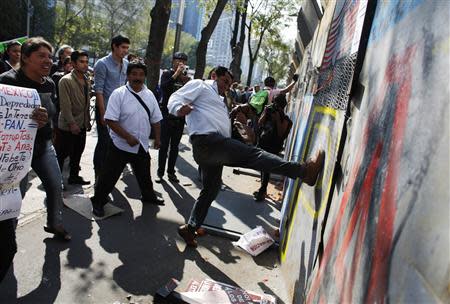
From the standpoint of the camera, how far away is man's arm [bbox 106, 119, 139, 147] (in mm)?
4586

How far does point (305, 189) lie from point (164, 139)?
3.45 meters

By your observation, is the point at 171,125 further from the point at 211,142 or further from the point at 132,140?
the point at 211,142

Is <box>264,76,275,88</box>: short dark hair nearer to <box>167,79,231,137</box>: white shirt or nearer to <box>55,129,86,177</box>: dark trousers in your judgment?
<box>55,129,86,177</box>: dark trousers

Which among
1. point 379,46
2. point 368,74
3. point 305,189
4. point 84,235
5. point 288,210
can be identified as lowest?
point 84,235

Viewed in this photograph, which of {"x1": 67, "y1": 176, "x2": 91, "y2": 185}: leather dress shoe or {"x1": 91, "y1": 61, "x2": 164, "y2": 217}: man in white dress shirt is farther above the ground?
{"x1": 91, "y1": 61, "x2": 164, "y2": 217}: man in white dress shirt

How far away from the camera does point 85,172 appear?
6367mm

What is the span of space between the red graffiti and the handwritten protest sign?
218cm

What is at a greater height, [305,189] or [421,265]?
[421,265]

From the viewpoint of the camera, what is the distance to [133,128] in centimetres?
477

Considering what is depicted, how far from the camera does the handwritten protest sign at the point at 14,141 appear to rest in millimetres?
2758

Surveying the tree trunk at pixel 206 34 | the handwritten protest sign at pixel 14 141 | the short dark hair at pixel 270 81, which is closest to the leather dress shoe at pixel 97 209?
the handwritten protest sign at pixel 14 141

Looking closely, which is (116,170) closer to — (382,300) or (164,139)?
(164,139)

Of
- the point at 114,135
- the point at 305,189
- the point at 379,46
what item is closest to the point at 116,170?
the point at 114,135

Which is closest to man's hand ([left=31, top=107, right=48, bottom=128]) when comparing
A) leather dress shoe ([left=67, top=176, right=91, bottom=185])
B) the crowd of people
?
the crowd of people
